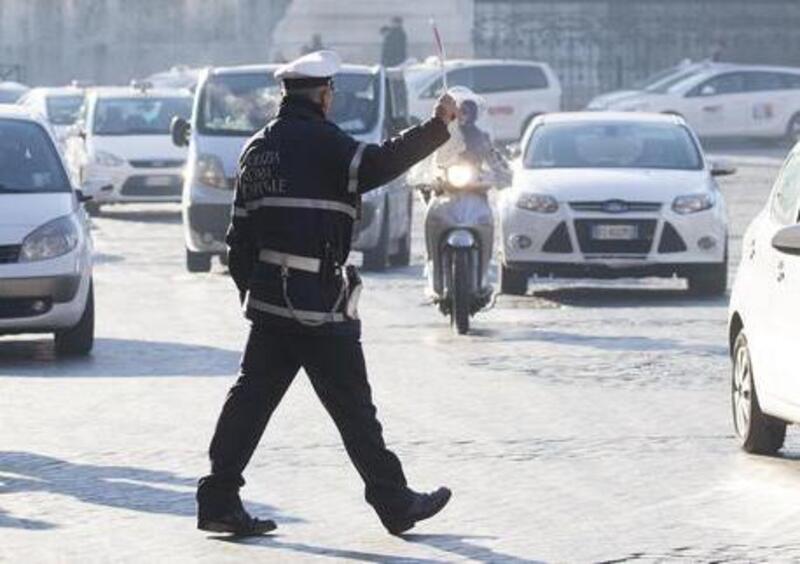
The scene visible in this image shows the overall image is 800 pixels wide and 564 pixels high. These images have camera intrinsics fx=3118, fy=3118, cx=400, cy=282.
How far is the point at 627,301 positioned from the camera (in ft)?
76.4

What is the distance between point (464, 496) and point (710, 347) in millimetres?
7043

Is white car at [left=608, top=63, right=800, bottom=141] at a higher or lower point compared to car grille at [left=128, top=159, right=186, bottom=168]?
lower

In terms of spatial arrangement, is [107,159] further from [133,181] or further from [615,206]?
[615,206]

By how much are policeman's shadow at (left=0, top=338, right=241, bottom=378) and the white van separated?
22.1 feet

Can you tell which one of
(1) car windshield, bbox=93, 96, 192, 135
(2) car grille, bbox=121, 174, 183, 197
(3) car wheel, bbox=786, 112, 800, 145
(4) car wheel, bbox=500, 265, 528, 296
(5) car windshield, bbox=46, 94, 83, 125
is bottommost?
(3) car wheel, bbox=786, 112, 800, 145

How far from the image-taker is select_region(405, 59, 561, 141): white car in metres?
56.7

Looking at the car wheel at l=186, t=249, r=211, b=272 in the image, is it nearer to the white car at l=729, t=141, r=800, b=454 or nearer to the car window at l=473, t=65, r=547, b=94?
the white car at l=729, t=141, r=800, b=454

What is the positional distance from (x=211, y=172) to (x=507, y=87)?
30637mm

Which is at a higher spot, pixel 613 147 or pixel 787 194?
pixel 787 194

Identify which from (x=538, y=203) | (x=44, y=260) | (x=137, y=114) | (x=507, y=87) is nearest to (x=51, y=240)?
(x=44, y=260)

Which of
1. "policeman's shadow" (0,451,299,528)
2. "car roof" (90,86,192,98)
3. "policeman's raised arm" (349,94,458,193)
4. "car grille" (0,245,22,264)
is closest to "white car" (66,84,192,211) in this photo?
"car roof" (90,86,192,98)

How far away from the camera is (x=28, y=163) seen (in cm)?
1944

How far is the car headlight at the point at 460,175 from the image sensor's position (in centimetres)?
2089

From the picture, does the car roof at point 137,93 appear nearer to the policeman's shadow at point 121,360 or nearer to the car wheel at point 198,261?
the car wheel at point 198,261
